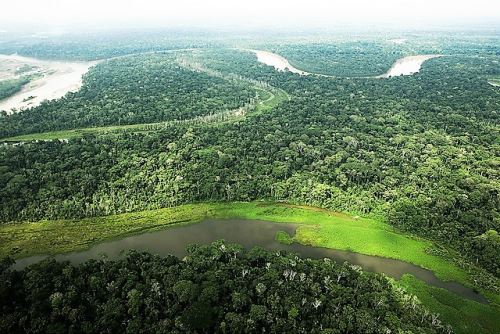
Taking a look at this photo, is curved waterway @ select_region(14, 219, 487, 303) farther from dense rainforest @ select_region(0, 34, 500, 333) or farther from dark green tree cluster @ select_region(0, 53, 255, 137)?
dark green tree cluster @ select_region(0, 53, 255, 137)

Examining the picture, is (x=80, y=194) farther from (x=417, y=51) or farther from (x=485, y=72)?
(x=417, y=51)

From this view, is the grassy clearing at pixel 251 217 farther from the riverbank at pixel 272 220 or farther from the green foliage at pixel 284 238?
the green foliage at pixel 284 238

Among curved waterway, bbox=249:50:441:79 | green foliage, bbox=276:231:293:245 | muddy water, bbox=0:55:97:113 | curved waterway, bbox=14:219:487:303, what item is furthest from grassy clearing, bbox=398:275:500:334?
curved waterway, bbox=249:50:441:79

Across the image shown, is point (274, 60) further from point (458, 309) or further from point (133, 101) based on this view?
point (458, 309)

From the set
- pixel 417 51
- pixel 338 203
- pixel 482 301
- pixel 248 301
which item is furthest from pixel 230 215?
pixel 417 51

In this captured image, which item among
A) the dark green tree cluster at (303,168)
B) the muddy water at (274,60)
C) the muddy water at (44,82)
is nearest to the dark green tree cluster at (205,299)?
the dark green tree cluster at (303,168)
